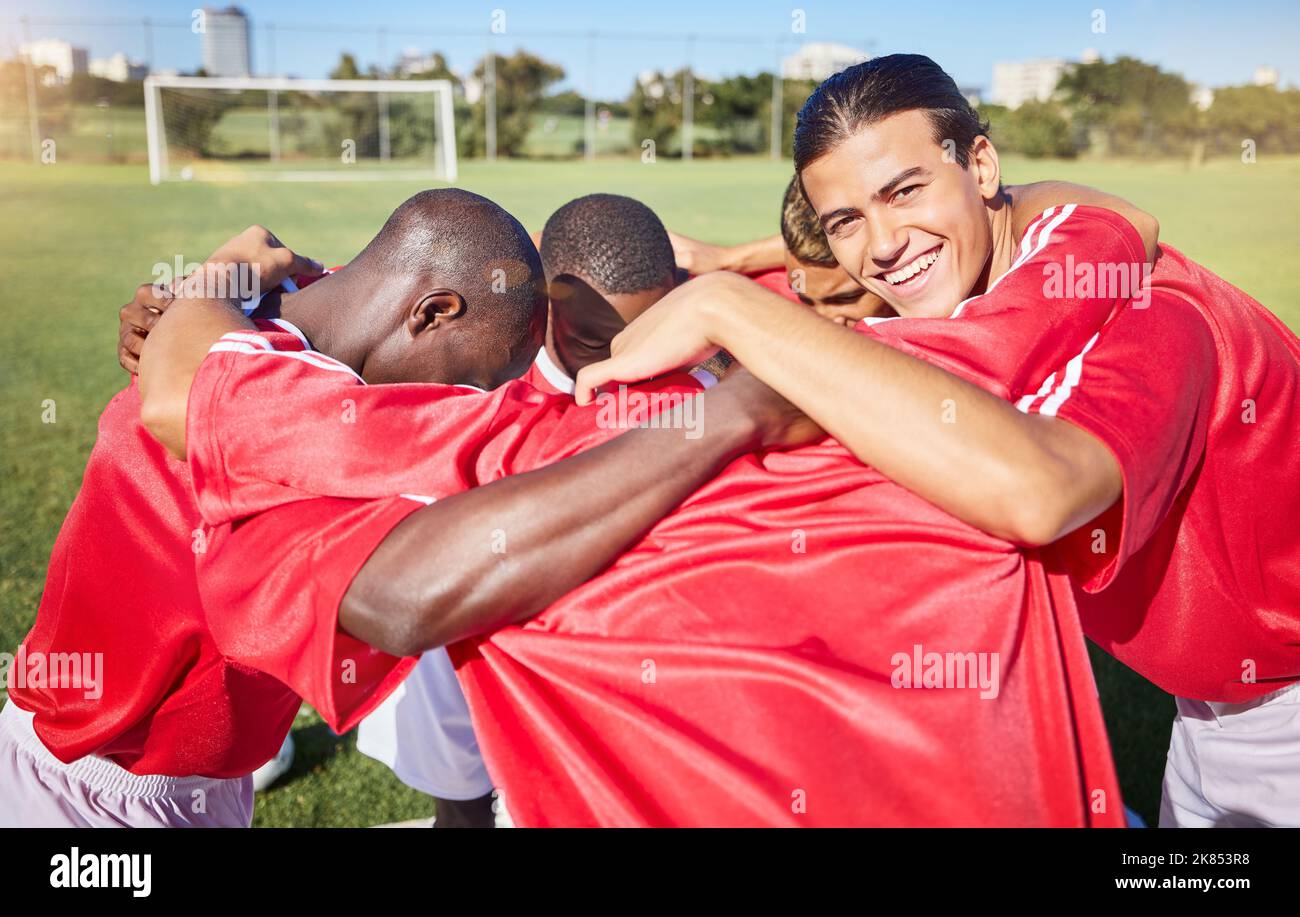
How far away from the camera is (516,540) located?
147 centimetres

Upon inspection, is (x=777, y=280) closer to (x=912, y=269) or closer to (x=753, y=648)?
(x=912, y=269)

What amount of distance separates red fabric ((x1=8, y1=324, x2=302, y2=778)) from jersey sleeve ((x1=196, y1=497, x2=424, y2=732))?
295 millimetres

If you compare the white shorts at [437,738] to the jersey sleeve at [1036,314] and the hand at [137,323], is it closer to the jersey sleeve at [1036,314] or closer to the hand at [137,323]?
the hand at [137,323]

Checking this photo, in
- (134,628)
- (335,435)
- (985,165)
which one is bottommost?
(134,628)

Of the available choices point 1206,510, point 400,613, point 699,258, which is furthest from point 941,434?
point 699,258

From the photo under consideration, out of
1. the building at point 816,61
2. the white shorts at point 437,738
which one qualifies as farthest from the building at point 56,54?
the white shorts at point 437,738

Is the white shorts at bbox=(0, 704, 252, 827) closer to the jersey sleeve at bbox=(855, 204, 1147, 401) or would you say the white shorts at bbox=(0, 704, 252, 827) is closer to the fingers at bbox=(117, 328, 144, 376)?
the fingers at bbox=(117, 328, 144, 376)

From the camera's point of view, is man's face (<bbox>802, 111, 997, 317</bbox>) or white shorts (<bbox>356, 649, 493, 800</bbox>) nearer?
man's face (<bbox>802, 111, 997, 317</bbox>)

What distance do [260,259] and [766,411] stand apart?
1.38m

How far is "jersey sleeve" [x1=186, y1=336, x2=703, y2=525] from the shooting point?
1574 mm

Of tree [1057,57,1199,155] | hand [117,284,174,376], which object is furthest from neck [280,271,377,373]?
tree [1057,57,1199,155]

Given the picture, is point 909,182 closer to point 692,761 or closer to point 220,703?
point 692,761

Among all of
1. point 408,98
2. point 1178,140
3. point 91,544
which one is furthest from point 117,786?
point 1178,140
